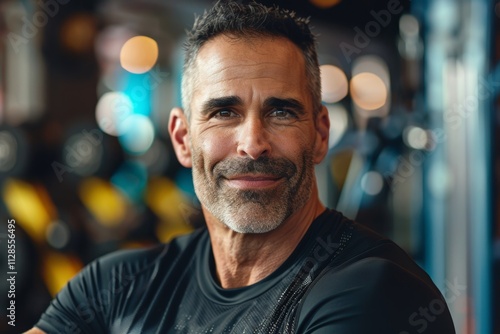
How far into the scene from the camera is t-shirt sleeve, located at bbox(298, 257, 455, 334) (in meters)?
1.11

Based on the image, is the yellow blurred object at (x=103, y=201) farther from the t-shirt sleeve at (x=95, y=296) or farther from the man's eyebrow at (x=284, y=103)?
the man's eyebrow at (x=284, y=103)

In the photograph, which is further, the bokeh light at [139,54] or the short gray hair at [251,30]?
the bokeh light at [139,54]

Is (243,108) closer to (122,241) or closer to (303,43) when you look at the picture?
(303,43)

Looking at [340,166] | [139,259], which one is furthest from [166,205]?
[139,259]

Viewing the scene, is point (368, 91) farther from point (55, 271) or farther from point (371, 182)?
point (55, 271)

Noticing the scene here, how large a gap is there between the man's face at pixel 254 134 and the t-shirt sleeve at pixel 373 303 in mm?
248

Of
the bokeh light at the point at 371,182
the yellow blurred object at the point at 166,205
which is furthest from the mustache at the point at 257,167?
the bokeh light at the point at 371,182

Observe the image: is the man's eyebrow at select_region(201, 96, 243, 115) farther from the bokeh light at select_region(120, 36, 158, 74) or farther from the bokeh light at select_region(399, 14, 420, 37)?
the bokeh light at select_region(120, 36, 158, 74)

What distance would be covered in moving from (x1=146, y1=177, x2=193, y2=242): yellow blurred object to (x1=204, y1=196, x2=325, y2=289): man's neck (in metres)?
2.19

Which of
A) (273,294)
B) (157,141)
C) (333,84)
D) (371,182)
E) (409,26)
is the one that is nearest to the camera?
(273,294)

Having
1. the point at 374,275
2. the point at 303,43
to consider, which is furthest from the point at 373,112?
the point at 374,275

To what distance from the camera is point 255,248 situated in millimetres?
1476

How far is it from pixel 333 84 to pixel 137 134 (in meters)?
1.54

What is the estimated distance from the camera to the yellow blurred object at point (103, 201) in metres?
3.41
